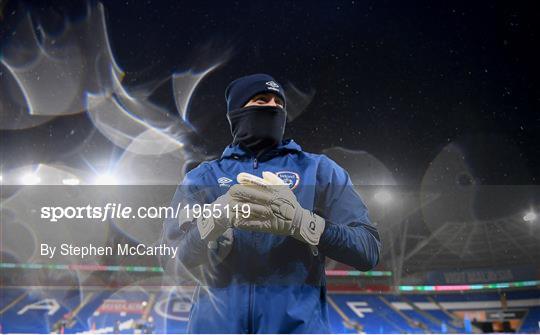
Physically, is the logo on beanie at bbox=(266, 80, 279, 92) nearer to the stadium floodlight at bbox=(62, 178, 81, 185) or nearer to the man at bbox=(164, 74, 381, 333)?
the man at bbox=(164, 74, 381, 333)

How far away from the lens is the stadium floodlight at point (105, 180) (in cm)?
155

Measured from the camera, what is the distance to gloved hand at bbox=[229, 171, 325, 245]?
3.50 ft

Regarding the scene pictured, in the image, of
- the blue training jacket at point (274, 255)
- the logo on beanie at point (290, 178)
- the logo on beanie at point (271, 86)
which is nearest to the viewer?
the blue training jacket at point (274, 255)

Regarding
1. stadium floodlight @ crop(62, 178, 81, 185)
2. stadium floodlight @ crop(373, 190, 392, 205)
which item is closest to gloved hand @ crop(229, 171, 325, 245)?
stadium floodlight @ crop(373, 190, 392, 205)

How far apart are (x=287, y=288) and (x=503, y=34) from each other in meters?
1.45

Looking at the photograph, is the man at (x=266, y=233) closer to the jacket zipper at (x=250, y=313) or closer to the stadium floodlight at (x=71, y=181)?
the jacket zipper at (x=250, y=313)

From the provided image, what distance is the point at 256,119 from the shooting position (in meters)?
1.23

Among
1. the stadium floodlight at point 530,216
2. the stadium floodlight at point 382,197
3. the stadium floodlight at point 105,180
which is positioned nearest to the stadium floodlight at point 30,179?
the stadium floodlight at point 105,180

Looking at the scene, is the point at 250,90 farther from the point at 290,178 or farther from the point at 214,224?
the point at 214,224

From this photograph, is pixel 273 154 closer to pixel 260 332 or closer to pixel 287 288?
pixel 287 288

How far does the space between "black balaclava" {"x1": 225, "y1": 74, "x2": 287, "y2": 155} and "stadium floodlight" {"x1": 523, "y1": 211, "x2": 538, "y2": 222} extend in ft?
3.55

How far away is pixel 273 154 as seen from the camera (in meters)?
1.21

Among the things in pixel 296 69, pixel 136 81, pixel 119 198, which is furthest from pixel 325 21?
pixel 119 198

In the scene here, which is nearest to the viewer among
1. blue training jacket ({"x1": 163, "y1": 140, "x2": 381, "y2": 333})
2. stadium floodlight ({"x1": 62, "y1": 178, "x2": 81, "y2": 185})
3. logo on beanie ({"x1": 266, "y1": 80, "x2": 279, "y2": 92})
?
blue training jacket ({"x1": 163, "y1": 140, "x2": 381, "y2": 333})
